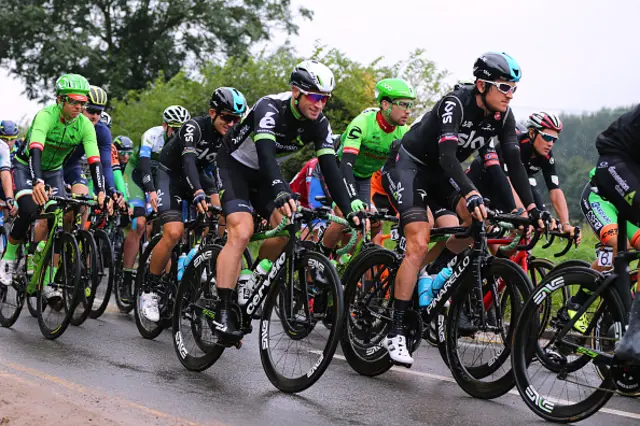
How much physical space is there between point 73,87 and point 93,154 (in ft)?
2.34

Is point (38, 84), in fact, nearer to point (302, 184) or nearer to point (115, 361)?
point (302, 184)

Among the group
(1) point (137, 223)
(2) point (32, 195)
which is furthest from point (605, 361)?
(1) point (137, 223)

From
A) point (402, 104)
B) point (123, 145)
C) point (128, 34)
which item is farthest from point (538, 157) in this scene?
point (128, 34)

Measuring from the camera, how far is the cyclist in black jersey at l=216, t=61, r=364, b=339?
7.27 m

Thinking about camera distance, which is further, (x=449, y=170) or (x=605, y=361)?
(x=449, y=170)

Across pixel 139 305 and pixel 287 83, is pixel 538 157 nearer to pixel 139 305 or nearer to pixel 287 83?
pixel 139 305

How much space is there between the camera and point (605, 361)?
570cm

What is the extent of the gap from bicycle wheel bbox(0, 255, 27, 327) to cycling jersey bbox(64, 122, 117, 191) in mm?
1185

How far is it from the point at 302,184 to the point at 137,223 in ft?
7.53

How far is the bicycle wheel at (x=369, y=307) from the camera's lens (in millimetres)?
7641

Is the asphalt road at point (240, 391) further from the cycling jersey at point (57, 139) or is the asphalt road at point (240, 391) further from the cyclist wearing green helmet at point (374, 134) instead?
the cyclist wearing green helmet at point (374, 134)

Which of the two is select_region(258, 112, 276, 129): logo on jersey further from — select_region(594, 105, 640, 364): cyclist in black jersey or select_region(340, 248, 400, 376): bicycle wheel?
select_region(594, 105, 640, 364): cyclist in black jersey

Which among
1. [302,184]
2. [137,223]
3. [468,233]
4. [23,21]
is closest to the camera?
[468,233]

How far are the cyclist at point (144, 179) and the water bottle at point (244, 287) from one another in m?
3.51
